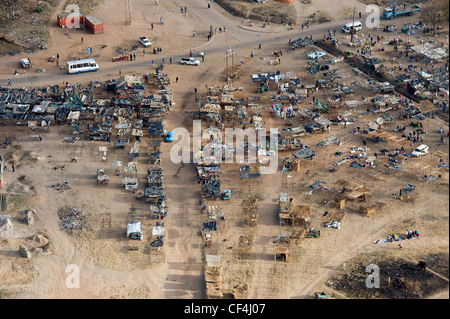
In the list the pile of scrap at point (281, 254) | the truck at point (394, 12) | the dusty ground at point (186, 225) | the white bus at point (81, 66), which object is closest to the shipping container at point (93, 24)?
the white bus at point (81, 66)

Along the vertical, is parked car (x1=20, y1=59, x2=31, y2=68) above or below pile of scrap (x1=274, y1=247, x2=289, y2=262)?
below

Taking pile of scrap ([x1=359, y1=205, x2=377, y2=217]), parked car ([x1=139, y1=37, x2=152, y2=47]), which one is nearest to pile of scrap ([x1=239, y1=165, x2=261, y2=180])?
pile of scrap ([x1=359, y1=205, x2=377, y2=217])

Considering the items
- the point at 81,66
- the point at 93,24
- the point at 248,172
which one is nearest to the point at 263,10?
the point at 93,24

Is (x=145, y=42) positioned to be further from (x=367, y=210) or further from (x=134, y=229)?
(x=367, y=210)

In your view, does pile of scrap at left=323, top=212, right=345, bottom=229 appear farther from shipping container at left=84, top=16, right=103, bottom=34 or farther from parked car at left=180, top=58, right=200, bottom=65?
shipping container at left=84, top=16, right=103, bottom=34

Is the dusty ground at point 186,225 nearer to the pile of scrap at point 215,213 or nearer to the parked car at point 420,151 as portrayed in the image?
the pile of scrap at point 215,213
